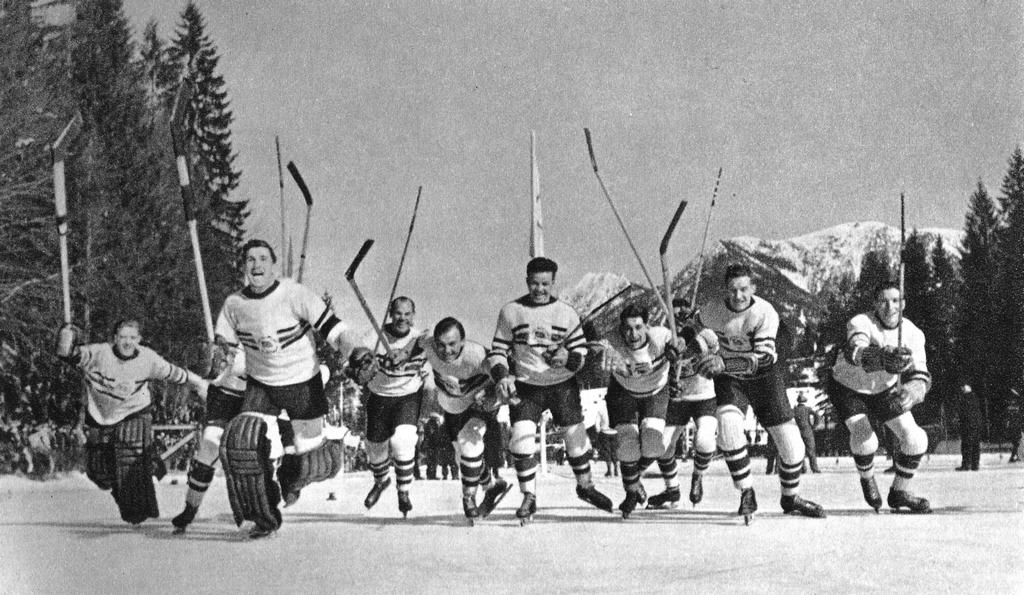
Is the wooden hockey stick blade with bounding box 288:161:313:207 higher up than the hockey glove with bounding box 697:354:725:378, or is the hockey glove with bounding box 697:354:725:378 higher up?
the wooden hockey stick blade with bounding box 288:161:313:207

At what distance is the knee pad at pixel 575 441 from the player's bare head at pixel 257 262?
1.98 meters

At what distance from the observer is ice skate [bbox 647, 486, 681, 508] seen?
7984 millimetres

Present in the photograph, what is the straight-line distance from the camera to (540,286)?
7.33m

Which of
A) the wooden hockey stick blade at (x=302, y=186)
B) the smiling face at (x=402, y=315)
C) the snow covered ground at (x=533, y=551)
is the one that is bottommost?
the snow covered ground at (x=533, y=551)

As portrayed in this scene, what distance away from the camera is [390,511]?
27.7 ft

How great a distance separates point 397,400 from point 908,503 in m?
3.28

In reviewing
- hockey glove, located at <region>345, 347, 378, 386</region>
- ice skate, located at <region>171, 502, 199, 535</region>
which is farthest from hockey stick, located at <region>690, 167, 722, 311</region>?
ice skate, located at <region>171, 502, 199, 535</region>

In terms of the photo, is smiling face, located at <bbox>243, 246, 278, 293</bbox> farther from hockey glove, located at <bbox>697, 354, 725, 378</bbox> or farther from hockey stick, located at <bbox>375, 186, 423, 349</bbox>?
hockey glove, located at <bbox>697, 354, 725, 378</bbox>

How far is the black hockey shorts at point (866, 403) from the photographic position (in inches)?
294

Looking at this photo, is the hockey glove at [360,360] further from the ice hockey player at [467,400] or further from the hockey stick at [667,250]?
the hockey stick at [667,250]

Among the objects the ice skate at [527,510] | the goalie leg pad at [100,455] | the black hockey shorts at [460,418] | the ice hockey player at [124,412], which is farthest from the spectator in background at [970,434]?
the goalie leg pad at [100,455]

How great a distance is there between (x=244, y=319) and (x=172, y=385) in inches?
78.1

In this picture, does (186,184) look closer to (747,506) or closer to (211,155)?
(211,155)

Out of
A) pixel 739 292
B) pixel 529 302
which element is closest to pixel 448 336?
pixel 529 302
